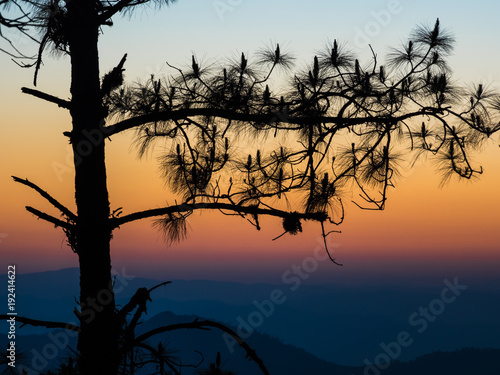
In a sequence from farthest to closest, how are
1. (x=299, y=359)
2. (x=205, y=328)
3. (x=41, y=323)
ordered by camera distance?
(x=299, y=359) < (x=41, y=323) < (x=205, y=328)

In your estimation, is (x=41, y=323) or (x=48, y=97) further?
(x=48, y=97)

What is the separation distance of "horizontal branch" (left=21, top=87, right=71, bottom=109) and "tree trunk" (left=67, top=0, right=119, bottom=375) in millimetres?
40

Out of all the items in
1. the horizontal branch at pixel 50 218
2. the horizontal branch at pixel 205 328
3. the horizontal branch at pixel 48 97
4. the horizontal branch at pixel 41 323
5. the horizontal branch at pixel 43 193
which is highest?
the horizontal branch at pixel 48 97

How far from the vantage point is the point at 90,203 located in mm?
3049

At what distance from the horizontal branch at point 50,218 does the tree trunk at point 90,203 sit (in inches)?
2.9

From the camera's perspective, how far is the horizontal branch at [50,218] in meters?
3.00

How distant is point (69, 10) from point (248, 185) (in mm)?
1627

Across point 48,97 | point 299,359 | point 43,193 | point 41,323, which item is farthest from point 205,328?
point 299,359

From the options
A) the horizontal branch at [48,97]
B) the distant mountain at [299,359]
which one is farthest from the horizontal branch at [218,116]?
the distant mountain at [299,359]

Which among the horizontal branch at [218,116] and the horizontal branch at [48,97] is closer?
the horizontal branch at [48,97]

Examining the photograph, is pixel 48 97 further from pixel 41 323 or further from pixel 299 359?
pixel 299 359

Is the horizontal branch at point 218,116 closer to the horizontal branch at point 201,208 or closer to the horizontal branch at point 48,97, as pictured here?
the horizontal branch at point 48,97

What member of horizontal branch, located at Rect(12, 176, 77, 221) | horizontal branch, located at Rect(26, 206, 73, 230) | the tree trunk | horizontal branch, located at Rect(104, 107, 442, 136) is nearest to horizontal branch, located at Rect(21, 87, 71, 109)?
the tree trunk

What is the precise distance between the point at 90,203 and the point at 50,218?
24 cm
